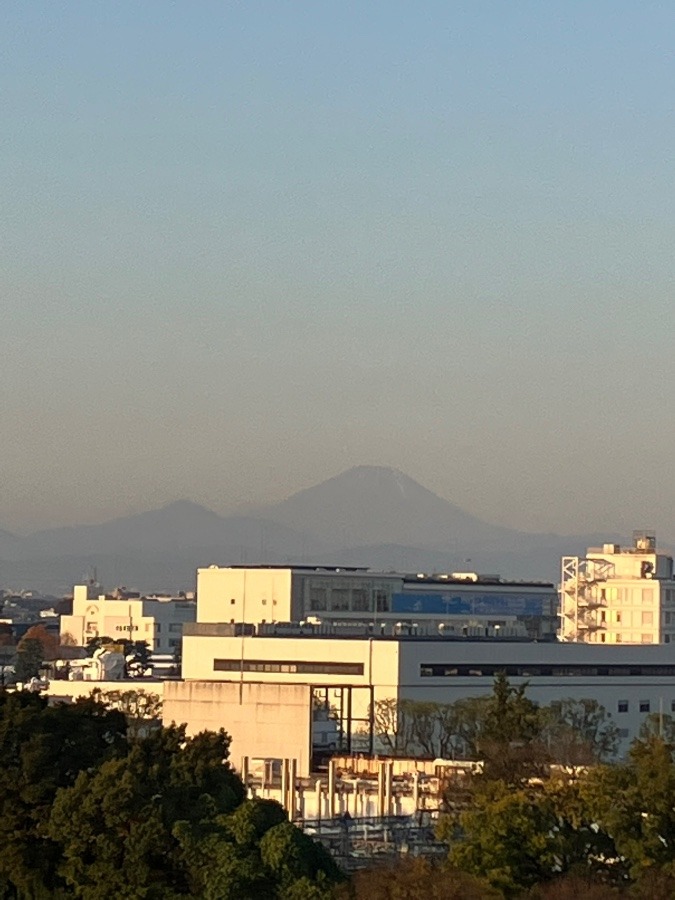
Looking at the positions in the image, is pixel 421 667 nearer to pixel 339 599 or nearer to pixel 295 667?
pixel 295 667

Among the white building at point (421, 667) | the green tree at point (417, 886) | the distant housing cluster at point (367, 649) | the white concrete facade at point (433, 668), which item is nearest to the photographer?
the green tree at point (417, 886)

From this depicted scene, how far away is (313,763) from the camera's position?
78312 mm

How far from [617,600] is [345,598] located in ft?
65.5

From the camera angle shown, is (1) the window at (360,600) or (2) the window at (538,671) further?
(1) the window at (360,600)

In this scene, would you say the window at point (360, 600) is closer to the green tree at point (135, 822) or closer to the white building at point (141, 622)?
the white building at point (141, 622)

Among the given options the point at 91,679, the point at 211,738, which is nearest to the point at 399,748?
the point at 91,679

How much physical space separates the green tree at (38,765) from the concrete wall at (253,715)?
29.4m

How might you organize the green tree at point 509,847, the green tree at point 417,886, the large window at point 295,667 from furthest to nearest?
the large window at point 295,667, the green tree at point 509,847, the green tree at point 417,886

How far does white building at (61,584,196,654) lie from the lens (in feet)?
572

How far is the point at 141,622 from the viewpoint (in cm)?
17562

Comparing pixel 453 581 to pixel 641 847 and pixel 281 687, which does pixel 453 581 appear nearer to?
pixel 281 687

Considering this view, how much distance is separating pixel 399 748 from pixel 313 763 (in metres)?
10.2

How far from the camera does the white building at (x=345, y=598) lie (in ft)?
427

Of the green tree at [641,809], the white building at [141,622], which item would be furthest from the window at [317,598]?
the green tree at [641,809]
